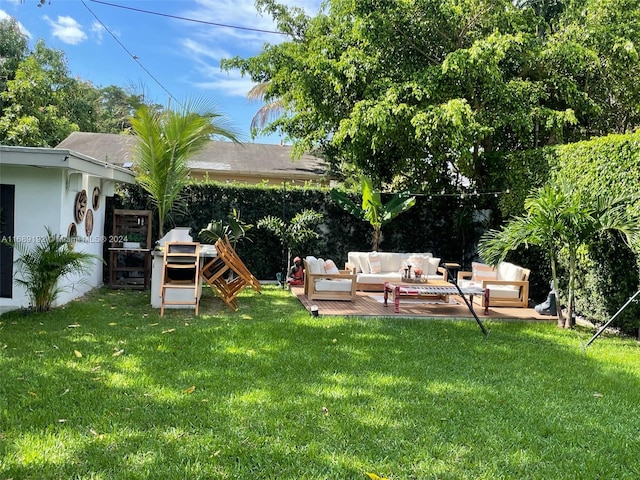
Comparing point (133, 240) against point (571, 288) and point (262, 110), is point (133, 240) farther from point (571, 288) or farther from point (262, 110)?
point (262, 110)

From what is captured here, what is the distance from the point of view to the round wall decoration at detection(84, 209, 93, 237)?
29.8ft

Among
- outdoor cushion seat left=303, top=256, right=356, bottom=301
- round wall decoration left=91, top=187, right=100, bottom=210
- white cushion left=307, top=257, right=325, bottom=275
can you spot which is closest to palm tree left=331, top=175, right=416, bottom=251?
white cushion left=307, top=257, right=325, bottom=275

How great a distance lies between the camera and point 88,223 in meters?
9.24

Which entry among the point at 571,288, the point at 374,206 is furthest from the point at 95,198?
the point at 571,288

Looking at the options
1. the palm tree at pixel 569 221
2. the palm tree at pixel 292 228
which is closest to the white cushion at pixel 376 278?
the palm tree at pixel 292 228

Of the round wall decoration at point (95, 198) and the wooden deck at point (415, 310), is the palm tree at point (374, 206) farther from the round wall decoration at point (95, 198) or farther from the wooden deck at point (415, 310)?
the round wall decoration at point (95, 198)

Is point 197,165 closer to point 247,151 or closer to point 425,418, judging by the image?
point 247,151

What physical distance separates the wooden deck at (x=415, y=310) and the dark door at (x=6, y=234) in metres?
5.07

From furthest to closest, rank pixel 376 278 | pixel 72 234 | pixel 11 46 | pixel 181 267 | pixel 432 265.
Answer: pixel 11 46, pixel 432 265, pixel 376 278, pixel 72 234, pixel 181 267

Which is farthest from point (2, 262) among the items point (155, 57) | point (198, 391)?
point (155, 57)

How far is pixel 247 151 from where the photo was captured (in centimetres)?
2064

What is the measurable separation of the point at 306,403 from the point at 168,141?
24.6 feet

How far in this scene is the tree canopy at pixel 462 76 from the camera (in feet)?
31.9

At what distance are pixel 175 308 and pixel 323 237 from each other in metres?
5.22
